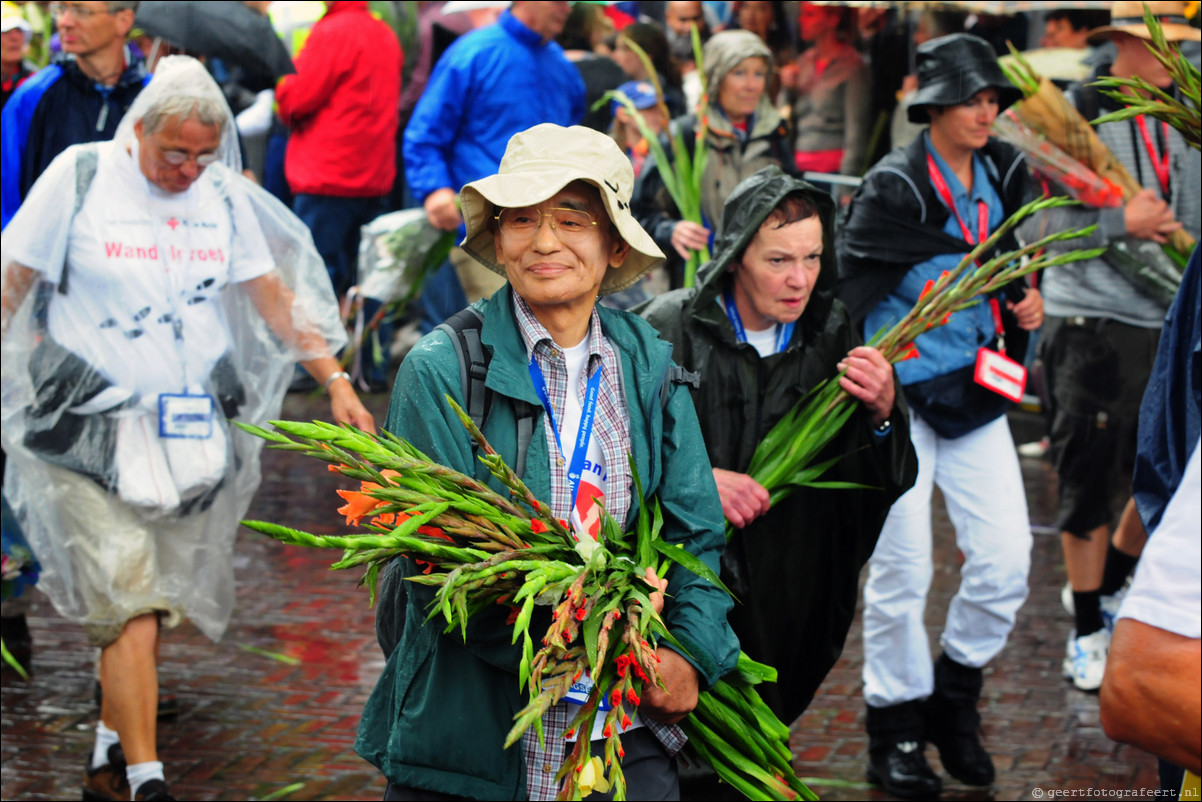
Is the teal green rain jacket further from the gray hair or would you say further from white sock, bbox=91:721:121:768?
white sock, bbox=91:721:121:768

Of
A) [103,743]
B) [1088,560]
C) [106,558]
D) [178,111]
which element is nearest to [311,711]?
[103,743]

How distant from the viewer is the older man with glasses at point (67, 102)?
5.88 m

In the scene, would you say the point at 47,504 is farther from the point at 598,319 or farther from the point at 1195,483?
the point at 1195,483

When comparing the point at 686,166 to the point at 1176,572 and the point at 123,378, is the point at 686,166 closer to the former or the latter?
the point at 123,378

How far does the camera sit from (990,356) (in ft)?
15.8

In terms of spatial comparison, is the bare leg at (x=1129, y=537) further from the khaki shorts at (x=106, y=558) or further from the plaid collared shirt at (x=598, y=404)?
the khaki shorts at (x=106, y=558)

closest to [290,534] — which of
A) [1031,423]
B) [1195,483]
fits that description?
[1195,483]

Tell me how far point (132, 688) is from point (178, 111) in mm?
1824

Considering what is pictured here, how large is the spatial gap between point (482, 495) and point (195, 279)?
7.94 ft

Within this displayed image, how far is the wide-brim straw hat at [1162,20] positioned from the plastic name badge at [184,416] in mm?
3840

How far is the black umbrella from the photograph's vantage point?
23.8ft

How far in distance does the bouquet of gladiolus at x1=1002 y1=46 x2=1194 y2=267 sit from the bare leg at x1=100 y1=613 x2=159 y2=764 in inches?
150

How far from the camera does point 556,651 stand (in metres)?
2.61

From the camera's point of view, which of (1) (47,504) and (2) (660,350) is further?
(1) (47,504)
